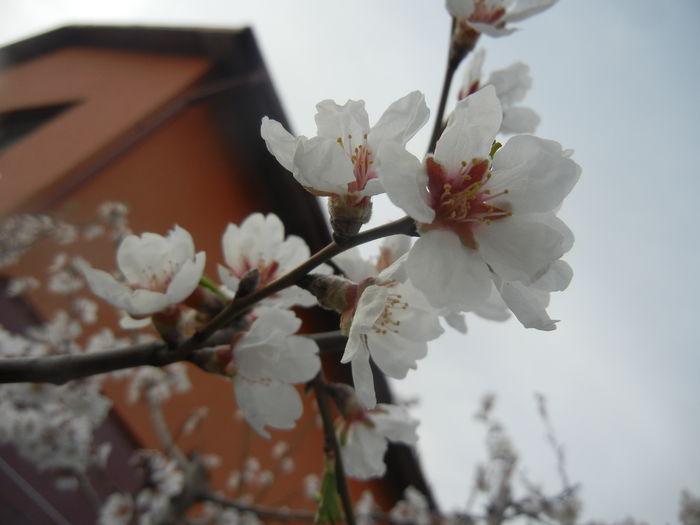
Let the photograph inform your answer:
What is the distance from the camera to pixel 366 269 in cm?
80

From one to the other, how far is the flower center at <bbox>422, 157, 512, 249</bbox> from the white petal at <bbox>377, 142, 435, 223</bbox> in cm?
6

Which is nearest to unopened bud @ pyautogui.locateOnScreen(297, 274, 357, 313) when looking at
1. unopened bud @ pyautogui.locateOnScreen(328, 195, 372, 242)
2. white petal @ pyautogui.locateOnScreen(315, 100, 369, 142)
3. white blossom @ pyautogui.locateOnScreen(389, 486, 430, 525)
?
unopened bud @ pyautogui.locateOnScreen(328, 195, 372, 242)

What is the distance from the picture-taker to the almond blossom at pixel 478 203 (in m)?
0.56

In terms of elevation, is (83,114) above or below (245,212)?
above

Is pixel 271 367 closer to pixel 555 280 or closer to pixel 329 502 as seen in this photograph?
pixel 329 502

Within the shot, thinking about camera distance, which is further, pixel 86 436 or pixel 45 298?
pixel 45 298

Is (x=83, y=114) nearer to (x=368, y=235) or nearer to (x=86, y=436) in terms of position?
(x=86, y=436)

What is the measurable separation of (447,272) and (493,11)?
2.46 ft

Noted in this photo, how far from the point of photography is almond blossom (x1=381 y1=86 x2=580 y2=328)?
56 centimetres

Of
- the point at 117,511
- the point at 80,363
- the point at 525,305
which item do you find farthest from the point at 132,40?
the point at 525,305

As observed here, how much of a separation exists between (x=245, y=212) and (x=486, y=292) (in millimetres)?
4697

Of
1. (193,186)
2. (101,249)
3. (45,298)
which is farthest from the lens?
(193,186)

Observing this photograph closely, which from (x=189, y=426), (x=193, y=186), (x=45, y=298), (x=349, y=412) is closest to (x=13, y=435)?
(x=45, y=298)

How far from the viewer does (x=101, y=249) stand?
160 inches
